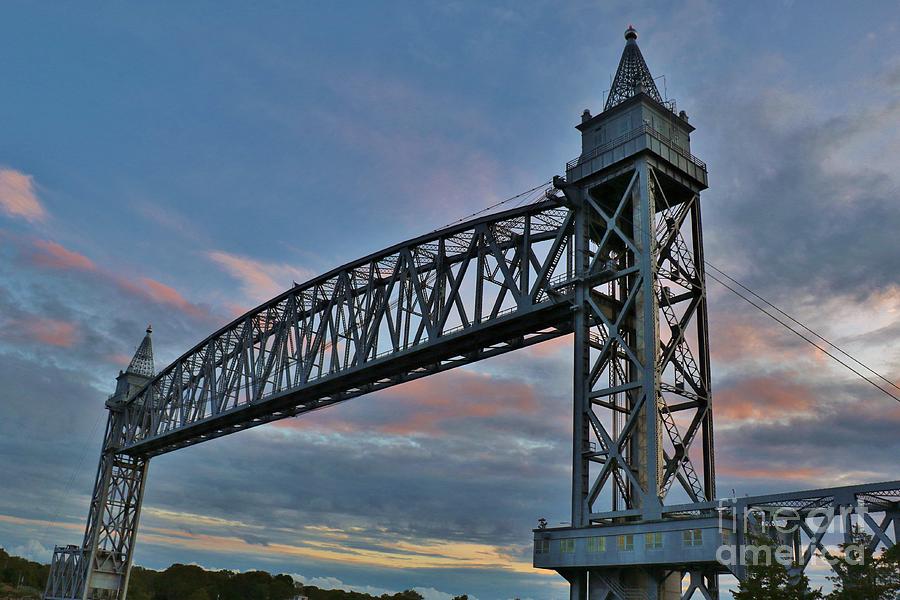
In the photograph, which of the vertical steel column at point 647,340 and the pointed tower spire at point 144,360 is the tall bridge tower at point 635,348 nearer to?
the vertical steel column at point 647,340

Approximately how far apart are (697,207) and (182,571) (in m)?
170

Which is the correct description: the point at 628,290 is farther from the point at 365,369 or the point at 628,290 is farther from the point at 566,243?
the point at 365,369

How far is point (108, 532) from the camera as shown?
301 ft

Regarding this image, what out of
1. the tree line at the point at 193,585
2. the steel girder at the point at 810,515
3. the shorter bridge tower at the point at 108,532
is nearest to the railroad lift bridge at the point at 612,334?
the steel girder at the point at 810,515

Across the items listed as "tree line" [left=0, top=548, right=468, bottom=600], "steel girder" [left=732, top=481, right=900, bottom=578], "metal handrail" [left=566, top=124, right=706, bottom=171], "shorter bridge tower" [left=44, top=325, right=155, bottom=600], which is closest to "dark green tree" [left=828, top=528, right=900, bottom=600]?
"steel girder" [left=732, top=481, right=900, bottom=578]

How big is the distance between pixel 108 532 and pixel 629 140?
7450cm

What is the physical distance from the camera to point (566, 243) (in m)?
50.4

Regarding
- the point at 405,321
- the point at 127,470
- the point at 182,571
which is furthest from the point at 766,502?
the point at 182,571

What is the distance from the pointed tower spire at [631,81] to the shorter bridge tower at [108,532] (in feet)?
227

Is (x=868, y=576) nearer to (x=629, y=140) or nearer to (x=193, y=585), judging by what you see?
(x=629, y=140)

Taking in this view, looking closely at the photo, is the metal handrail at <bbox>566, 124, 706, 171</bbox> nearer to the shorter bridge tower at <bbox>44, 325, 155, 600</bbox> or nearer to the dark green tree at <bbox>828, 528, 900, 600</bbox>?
the dark green tree at <bbox>828, 528, 900, 600</bbox>

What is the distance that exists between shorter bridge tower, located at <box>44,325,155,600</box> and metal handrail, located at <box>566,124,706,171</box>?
67.4m

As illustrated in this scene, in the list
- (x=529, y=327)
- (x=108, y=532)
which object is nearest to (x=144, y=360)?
(x=108, y=532)

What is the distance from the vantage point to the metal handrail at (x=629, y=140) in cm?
4606
